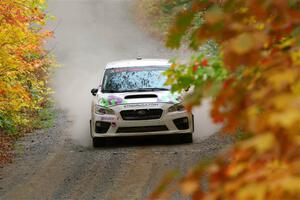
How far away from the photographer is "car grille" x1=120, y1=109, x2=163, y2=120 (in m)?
15.0

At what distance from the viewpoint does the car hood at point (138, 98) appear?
1509cm

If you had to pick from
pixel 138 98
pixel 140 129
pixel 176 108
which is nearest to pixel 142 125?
pixel 140 129

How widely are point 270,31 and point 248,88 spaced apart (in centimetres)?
26

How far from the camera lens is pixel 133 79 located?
16.0 metres

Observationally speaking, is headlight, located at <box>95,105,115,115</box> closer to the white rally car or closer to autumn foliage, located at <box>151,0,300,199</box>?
the white rally car

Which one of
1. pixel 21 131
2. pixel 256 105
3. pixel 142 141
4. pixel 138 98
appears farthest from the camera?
pixel 21 131

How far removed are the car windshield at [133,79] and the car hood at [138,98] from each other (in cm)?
25

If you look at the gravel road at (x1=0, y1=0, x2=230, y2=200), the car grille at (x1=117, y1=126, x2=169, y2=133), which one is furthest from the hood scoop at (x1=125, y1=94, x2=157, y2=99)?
the gravel road at (x1=0, y1=0, x2=230, y2=200)

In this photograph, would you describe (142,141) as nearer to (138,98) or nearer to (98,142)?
(98,142)

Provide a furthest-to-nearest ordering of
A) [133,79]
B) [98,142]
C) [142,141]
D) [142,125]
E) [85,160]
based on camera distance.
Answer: [142,141] → [133,79] → [98,142] → [142,125] → [85,160]

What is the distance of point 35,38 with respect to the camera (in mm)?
12781

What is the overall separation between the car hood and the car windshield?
0.82 ft

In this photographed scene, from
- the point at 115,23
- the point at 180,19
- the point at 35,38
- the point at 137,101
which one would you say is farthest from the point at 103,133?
the point at 115,23

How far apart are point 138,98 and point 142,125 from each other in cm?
61
